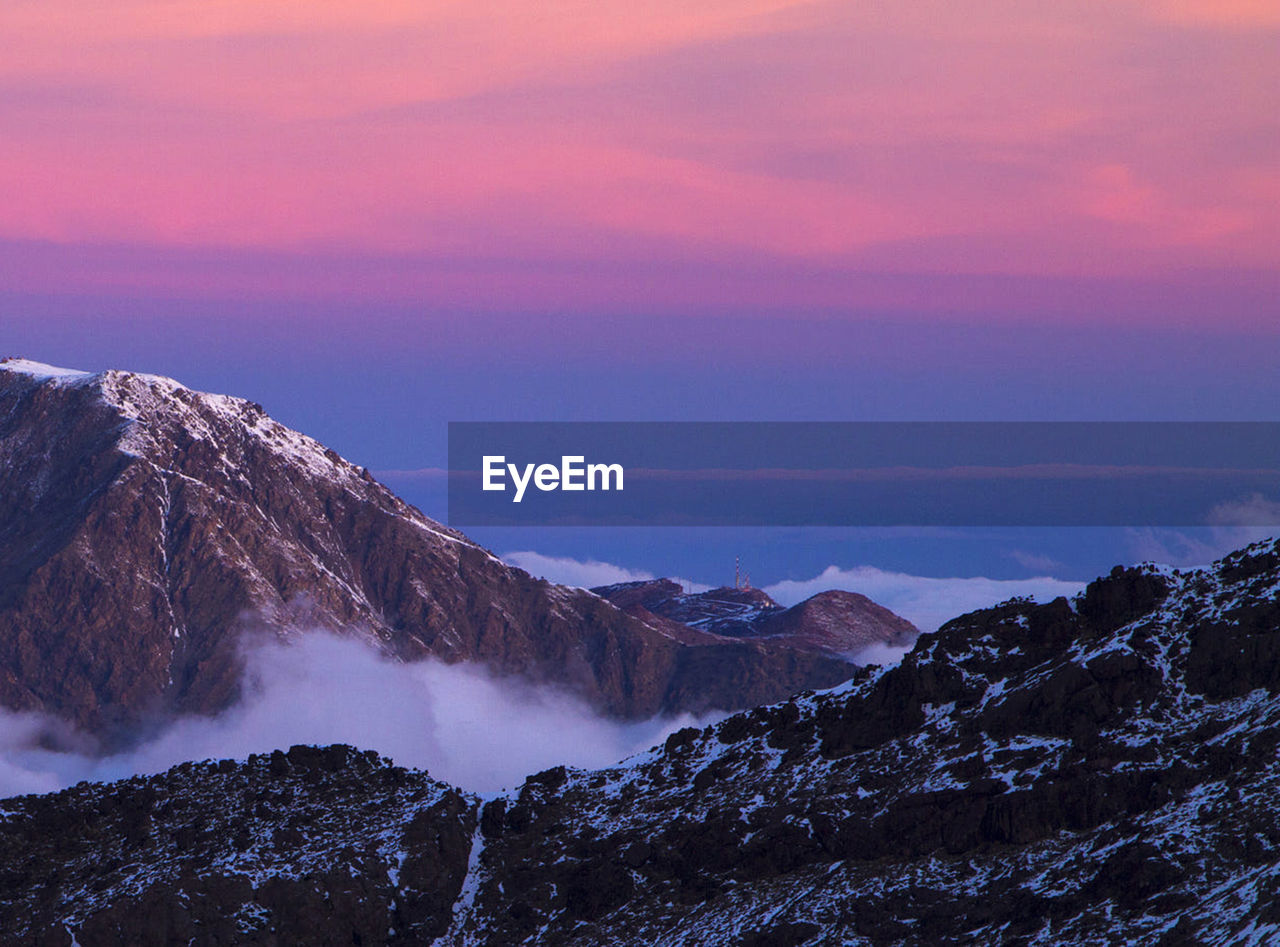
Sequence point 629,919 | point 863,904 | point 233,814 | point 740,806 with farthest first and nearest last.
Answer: point 233,814 → point 740,806 → point 629,919 → point 863,904

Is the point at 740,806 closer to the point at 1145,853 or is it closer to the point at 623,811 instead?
the point at 623,811

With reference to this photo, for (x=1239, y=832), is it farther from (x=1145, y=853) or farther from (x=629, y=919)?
(x=629, y=919)

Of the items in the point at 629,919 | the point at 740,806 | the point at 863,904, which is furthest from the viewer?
the point at 740,806

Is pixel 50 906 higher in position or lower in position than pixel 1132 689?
lower

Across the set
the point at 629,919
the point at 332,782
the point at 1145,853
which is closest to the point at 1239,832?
the point at 1145,853

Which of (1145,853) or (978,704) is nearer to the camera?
(1145,853)

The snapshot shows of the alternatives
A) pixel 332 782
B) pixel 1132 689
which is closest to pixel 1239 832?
pixel 1132 689
